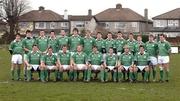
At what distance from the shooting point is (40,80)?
63.9ft

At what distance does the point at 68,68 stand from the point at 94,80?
3.90 ft

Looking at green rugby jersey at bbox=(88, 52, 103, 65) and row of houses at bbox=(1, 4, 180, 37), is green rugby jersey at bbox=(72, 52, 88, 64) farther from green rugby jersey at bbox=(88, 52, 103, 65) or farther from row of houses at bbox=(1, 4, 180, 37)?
row of houses at bbox=(1, 4, 180, 37)

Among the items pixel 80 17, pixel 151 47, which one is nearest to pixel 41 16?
pixel 80 17

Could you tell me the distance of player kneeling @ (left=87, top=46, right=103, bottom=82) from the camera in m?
19.0

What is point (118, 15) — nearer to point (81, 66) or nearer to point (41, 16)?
point (41, 16)

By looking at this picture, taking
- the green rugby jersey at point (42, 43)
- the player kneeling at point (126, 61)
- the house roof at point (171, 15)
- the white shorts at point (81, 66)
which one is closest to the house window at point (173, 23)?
the house roof at point (171, 15)

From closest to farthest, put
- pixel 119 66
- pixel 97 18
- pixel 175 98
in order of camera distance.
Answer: pixel 175 98 → pixel 119 66 → pixel 97 18

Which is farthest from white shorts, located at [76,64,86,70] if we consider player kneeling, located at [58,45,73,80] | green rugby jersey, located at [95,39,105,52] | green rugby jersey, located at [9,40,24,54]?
green rugby jersey, located at [9,40,24,54]

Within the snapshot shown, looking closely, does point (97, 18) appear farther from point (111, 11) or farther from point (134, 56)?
→ point (134, 56)

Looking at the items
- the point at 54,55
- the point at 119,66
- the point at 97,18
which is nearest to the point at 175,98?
the point at 119,66

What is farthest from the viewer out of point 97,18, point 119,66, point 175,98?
point 97,18

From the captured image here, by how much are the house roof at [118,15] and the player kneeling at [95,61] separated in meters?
86.3

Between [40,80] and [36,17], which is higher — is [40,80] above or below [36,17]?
below

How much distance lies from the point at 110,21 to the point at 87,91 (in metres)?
90.3
